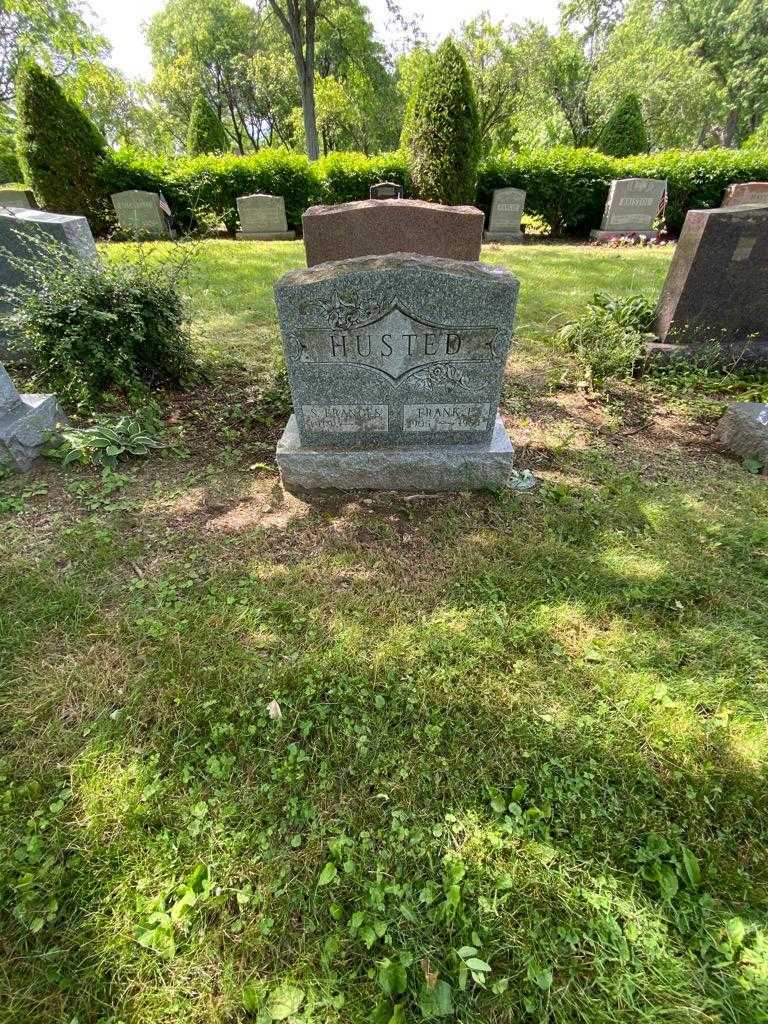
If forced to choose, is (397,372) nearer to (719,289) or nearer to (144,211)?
(719,289)

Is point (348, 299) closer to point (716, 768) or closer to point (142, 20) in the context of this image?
point (716, 768)

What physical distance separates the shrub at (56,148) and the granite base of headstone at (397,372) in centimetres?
937

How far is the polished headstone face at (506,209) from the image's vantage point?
36.9 ft

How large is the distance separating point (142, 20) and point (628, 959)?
1798 inches

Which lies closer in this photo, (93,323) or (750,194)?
(93,323)

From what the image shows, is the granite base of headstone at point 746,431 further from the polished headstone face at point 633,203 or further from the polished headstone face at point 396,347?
the polished headstone face at point 633,203

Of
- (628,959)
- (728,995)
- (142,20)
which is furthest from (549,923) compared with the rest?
(142,20)

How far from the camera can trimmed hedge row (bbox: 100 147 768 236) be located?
11.0m

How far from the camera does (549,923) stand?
1.36 metres

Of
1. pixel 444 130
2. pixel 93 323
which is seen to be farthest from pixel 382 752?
pixel 444 130

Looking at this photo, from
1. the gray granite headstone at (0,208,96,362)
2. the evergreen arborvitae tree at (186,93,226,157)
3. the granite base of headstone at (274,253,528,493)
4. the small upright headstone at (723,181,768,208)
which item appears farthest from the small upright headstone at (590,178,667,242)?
the evergreen arborvitae tree at (186,93,226,157)

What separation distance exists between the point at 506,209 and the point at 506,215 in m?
0.13

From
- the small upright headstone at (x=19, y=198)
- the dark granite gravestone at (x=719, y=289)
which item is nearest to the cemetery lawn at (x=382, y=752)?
the dark granite gravestone at (x=719, y=289)

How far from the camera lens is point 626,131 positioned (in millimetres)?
14438
